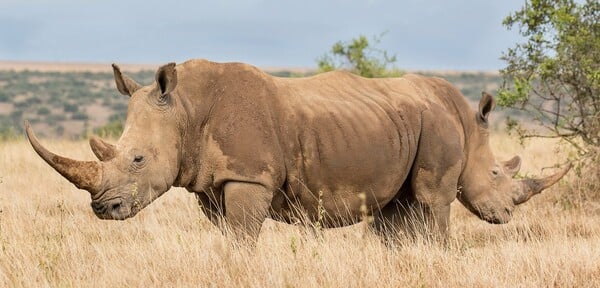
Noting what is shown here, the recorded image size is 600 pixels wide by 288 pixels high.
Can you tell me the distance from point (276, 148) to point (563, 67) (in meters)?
5.35

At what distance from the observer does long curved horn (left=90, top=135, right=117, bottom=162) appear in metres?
6.71

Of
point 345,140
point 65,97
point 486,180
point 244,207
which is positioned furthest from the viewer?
point 65,97

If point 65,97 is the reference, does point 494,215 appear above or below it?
above

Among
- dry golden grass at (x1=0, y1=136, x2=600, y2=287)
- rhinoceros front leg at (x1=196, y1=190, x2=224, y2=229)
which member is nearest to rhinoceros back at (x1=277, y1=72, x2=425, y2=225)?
dry golden grass at (x1=0, y1=136, x2=600, y2=287)

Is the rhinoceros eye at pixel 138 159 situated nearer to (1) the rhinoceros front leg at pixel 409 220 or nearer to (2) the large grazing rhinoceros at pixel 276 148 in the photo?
(2) the large grazing rhinoceros at pixel 276 148

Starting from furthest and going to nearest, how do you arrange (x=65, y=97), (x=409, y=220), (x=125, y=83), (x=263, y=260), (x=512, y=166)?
(x=65, y=97)
(x=512, y=166)
(x=409, y=220)
(x=125, y=83)
(x=263, y=260)

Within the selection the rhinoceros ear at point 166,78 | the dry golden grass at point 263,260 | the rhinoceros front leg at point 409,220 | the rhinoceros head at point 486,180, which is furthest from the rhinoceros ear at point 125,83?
the rhinoceros head at point 486,180

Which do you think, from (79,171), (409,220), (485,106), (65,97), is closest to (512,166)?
(485,106)

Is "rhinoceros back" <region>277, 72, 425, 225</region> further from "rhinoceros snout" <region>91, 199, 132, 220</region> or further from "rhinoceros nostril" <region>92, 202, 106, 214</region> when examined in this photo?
"rhinoceros nostril" <region>92, 202, 106, 214</region>

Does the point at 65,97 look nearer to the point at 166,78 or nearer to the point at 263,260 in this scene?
the point at 166,78

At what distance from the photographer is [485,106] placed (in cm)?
856

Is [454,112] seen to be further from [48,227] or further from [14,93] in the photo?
[14,93]

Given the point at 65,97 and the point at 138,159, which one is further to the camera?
the point at 65,97

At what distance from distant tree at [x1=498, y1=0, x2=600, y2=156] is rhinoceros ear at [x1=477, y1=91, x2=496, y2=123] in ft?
7.64
